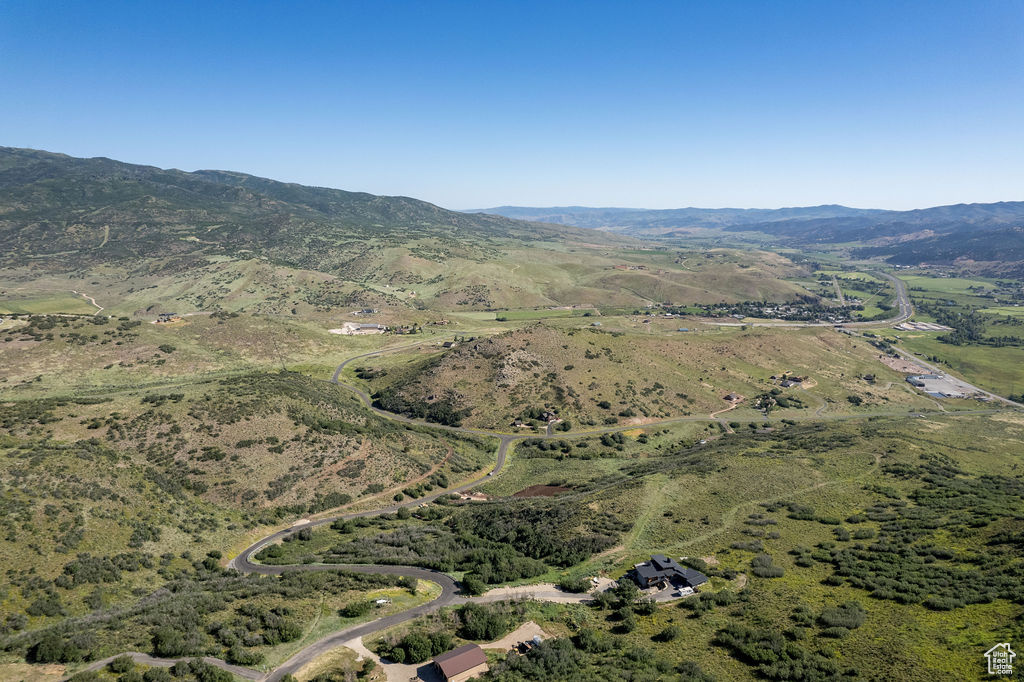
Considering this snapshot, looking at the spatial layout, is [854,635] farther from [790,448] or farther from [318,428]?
[318,428]

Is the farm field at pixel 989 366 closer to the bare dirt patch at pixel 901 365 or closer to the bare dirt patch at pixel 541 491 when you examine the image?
the bare dirt patch at pixel 901 365

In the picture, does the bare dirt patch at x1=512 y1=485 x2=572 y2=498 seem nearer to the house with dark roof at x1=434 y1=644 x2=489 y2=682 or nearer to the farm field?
the house with dark roof at x1=434 y1=644 x2=489 y2=682

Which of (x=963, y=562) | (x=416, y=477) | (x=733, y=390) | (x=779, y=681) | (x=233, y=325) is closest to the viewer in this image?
(x=779, y=681)

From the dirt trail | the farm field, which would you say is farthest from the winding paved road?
the farm field

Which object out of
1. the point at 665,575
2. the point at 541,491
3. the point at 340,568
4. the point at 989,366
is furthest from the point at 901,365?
the point at 340,568

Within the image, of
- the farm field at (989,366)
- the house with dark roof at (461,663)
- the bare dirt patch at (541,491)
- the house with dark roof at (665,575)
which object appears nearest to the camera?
the house with dark roof at (461,663)

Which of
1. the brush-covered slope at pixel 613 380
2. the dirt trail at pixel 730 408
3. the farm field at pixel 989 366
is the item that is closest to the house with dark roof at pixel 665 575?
the brush-covered slope at pixel 613 380

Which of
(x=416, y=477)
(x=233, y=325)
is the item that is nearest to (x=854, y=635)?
(x=416, y=477)
